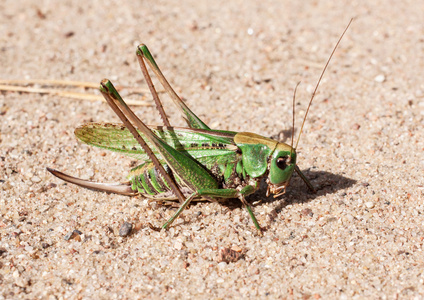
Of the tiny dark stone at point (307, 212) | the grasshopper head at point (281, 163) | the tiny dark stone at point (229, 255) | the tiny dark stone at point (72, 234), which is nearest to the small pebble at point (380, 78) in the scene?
the tiny dark stone at point (307, 212)

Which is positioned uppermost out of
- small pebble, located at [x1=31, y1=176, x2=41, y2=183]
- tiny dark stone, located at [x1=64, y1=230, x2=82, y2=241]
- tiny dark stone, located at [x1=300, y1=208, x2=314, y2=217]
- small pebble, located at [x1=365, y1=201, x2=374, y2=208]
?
small pebble, located at [x1=365, y1=201, x2=374, y2=208]

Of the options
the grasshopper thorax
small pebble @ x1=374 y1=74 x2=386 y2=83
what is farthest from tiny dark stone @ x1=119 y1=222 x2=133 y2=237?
small pebble @ x1=374 y1=74 x2=386 y2=83

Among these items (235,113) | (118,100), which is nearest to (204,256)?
(118,100)

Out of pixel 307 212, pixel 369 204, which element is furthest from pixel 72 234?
pixel 369 204

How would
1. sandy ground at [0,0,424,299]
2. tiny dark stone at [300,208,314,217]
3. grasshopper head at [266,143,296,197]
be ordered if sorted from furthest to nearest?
tiny dark stone at [300,208,314,217] → grasshopper head at [266,143,296,197] → sandy ground at [0,0,424,299]

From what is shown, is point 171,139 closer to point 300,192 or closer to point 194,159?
point 194,159

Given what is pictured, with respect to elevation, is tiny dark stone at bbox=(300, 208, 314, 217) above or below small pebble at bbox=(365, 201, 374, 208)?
below

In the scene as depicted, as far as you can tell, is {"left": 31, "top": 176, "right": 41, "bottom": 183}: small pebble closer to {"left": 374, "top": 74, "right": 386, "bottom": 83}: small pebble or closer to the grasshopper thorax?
the grasshopper thorax
